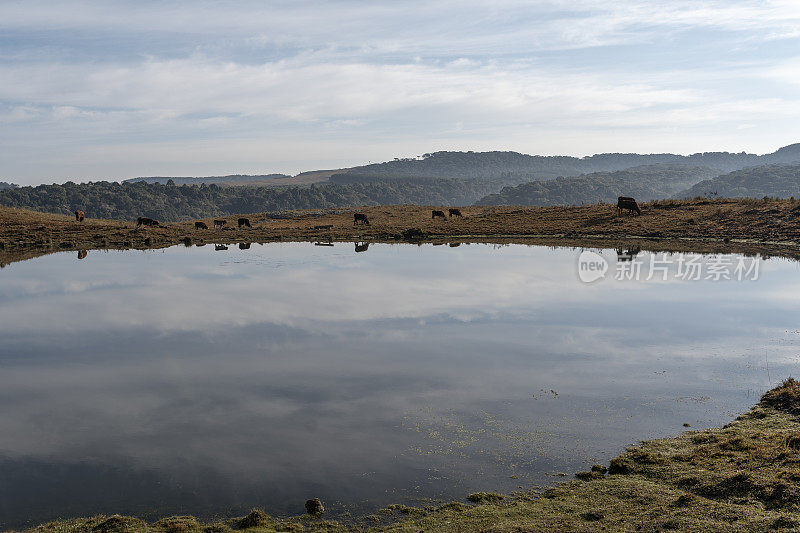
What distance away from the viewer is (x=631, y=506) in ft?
30.2

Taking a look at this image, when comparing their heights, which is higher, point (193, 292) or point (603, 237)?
point (603, 237)

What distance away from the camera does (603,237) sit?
5416 centimetres

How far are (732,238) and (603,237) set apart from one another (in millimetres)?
10712

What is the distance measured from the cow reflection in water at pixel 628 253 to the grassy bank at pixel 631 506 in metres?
29.7

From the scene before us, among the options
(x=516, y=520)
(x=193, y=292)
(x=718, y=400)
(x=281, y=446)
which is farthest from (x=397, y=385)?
(x=193, y=292)

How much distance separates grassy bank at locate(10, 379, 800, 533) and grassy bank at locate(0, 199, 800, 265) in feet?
121

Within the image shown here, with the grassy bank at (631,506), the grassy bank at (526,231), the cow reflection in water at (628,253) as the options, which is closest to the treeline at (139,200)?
the grassy bank at (526,231)

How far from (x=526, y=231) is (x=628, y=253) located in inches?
698

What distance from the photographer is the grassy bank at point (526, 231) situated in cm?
4878

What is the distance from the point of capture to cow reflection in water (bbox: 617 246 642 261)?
39.5 metres

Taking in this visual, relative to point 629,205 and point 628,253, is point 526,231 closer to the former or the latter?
point 629,205

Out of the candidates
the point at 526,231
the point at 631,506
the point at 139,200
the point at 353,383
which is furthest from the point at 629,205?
the point at 139,200

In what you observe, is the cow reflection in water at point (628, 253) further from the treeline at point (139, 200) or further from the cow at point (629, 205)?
the treeline at point (139, 200)

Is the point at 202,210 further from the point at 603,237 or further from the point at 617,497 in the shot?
the point at 617,497
